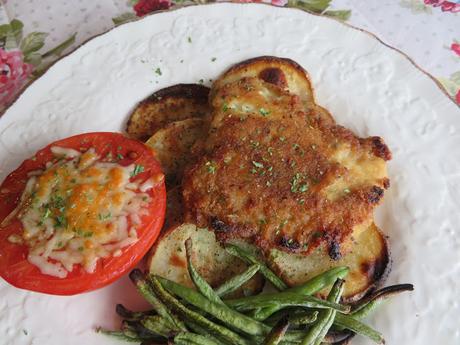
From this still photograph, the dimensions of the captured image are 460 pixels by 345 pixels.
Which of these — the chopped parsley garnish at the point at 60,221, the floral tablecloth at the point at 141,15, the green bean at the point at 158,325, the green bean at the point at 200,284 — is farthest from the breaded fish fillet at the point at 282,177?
the floral tablecloth at the point at 141,15

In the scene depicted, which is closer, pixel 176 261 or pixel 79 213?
pixel 79 213

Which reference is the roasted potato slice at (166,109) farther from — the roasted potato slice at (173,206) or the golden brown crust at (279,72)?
the roasted potato slice at (173,206)

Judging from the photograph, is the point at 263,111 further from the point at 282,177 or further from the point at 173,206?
the point at 173,206

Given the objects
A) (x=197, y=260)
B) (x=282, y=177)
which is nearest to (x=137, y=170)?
(x=197, y=260)

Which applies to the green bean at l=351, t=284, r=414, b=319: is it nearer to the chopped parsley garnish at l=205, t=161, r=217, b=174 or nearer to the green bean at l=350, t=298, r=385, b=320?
the green bean at l=350, t=298, r=385, b=320

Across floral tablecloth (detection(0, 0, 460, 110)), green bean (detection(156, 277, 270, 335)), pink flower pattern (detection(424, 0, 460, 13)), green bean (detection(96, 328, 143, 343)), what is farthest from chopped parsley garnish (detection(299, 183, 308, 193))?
pink flower pattern (detection(424, 0, 460, 13))

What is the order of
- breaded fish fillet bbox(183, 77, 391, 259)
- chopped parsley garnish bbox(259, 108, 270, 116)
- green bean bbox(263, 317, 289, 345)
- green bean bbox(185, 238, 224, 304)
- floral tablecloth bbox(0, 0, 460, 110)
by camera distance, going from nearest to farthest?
green bean bbox(263, 317, 289, 345), green bean bbox(185, 238, 224, 304), breaded fish fillet bbox(183, 77, 391, 259), chopped parsley garnish bbox(259, 108, 270, 116), floral tablecloth bbox(0, 0, 460, 110)
